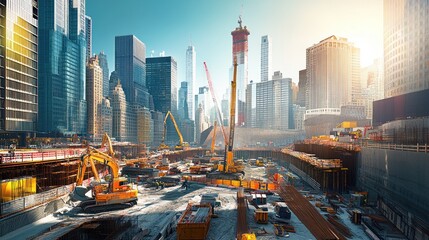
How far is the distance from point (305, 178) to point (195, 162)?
123ft

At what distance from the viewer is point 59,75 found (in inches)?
5586

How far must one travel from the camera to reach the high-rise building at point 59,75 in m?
138

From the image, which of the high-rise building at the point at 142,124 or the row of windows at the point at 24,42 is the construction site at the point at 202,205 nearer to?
the row of windows at the point at 24,42

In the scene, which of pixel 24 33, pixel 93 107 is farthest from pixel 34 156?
pixel 93 107

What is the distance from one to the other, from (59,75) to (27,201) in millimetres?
137005

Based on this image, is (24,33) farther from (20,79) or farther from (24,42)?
(20,79)

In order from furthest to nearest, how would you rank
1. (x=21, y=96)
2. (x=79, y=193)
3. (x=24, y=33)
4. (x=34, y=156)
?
(x=24, y=33) → (x=21, y=96) → (x=34, y=156) → (x=79, y=193)

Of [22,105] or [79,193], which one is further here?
[22,105]

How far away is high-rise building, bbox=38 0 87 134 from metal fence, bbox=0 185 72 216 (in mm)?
125454

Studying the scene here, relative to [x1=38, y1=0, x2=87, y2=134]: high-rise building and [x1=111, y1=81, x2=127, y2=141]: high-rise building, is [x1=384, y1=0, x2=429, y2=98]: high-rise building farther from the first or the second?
[x1=38, y1=0, x2=87, y2=134]: high-rise building

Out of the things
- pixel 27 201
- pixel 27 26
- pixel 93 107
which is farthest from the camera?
pixel 93 107

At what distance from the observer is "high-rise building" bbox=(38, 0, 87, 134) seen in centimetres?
13762

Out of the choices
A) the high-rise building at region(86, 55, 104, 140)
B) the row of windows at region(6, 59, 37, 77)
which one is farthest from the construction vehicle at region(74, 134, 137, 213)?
the high-rise building at region(86, 55, 104, 140)

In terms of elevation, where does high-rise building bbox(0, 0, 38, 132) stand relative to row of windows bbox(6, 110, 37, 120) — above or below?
above
